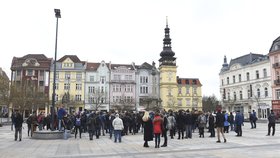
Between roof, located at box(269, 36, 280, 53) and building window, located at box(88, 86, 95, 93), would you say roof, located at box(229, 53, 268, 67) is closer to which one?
roof, located at box(269, 36, 280, 53)

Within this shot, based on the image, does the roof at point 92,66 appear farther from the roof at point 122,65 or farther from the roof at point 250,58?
the roof at point 250,58

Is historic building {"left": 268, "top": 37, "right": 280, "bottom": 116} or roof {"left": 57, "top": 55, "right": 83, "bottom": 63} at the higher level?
roof {"left": 57, "top": 55, "right": 83, "bottom": 63}

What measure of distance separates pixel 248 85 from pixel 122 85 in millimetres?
31279

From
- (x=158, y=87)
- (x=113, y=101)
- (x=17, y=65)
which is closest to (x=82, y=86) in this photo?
(x=113, y=101)

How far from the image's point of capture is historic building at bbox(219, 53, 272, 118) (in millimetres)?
61344

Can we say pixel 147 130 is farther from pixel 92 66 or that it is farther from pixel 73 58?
pixel 73 58

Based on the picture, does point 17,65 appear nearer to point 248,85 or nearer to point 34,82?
point 34,82

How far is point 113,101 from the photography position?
74.0 metres

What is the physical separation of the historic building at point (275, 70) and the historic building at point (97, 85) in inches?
1524

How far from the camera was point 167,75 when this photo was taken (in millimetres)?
81375

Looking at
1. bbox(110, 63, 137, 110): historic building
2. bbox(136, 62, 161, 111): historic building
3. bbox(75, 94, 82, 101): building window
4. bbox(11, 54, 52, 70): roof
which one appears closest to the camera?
bbox(11, 54, 52, 70): roof

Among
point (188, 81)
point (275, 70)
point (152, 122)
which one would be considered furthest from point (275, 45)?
point (152, 122)

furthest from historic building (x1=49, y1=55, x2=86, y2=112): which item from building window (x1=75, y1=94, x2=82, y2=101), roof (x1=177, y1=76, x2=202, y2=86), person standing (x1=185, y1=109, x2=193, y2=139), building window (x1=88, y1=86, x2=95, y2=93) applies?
person standing (x1=185, y1=109, x2=193, y2=139)

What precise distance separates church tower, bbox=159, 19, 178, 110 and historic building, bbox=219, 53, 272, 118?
13.6m
